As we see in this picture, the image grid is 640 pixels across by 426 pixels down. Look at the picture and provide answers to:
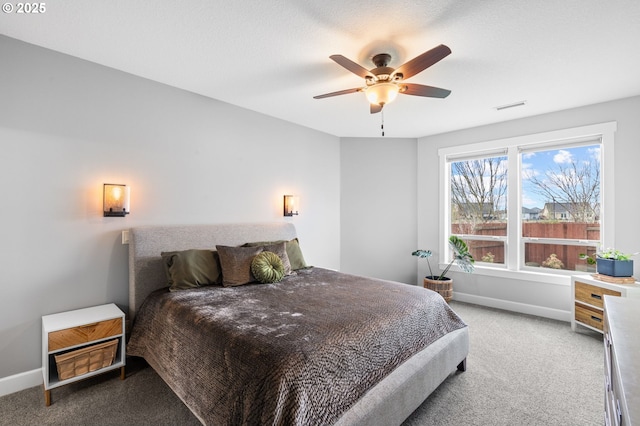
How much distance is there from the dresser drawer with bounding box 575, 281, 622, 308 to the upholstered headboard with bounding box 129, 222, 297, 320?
3972 millimetres

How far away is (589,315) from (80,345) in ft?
16.2

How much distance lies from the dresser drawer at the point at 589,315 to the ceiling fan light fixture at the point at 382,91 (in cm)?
325

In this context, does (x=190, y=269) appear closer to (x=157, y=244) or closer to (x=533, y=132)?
(x=157, y=244)

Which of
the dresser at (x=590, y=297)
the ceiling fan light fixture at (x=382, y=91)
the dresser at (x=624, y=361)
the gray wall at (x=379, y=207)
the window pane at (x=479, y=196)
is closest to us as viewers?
the dresser at (x=624, y=361)

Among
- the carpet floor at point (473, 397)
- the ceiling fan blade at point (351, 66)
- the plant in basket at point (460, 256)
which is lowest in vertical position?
the carpet floor at point (473, 397)

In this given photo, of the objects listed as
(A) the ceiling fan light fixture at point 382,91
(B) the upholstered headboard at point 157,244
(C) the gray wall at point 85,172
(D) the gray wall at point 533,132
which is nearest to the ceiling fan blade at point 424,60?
(A) the ceiling fan light fixture at point 382,91

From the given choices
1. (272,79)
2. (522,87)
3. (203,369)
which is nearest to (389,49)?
(272,79)

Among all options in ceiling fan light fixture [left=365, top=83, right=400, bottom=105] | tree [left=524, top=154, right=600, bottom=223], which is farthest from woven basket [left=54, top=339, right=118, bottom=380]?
tree [left=524, top=154, right=600, bottom=223]

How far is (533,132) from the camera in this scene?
4.00 meters

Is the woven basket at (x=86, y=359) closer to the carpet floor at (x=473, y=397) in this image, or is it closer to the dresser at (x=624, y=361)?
the carpet floor at (x=473, y=397)

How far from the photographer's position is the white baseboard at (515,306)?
12.5ft

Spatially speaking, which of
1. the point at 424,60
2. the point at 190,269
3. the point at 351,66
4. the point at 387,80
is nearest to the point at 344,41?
the point at 351,66

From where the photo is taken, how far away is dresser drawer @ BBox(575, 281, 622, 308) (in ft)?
10.2

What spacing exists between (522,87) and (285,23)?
2567mm
